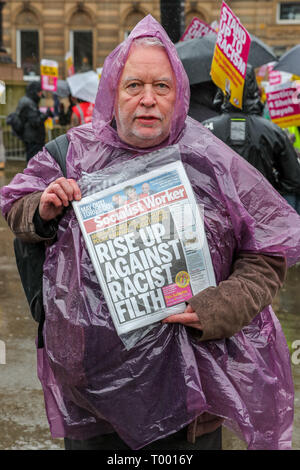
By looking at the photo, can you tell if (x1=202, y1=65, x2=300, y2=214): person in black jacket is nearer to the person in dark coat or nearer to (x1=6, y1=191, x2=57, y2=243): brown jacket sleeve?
the person in dark coat

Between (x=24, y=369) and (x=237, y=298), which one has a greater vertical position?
(x=237, y=298)

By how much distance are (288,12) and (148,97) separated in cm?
3196

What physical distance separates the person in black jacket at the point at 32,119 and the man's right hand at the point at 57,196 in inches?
422

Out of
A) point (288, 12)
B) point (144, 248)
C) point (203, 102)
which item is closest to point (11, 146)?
point (203, 102)

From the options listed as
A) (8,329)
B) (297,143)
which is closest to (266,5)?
(297,143)

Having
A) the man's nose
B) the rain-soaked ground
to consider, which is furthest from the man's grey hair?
the rain-soaked ground

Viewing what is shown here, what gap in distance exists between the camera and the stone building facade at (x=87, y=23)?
3108 cm

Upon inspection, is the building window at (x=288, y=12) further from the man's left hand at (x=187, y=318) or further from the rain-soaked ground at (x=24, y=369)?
the man's left hand at (x=187, y=318)

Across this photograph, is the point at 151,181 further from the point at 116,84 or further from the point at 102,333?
the point at 102,333

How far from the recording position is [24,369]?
4.09 meters

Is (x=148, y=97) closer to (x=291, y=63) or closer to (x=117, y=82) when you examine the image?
(x=117, y=82)

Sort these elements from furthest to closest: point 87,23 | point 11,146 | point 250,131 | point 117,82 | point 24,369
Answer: point 87,23 < point 11,146 < point 250,131 < point 24,369 < point 117,82

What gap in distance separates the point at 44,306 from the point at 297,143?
19.5ft

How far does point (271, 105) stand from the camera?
686 cm
